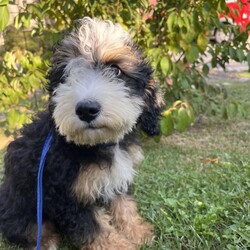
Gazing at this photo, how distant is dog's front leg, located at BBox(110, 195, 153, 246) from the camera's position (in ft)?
11.1

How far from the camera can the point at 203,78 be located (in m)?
5.96

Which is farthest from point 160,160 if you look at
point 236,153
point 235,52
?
point 235,52

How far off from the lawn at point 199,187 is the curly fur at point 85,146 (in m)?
0.29

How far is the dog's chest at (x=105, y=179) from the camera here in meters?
2.96

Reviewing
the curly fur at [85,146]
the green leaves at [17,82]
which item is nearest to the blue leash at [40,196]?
the curly fur at [85,146]

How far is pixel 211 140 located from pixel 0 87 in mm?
2717

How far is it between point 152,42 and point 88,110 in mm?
2679

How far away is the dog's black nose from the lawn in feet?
3.81

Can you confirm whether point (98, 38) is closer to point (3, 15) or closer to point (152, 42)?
point (3, 15)

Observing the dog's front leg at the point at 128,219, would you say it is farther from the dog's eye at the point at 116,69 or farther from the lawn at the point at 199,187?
the dog's eye at the point at 116,69

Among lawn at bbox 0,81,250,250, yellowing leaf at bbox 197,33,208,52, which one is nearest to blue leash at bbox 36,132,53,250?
lawn at bbox 0,81,250,250

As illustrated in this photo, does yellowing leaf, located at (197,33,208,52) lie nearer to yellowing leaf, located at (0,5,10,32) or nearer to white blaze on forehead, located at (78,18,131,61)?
white blaze on forehead, located at (78,18,131,61)

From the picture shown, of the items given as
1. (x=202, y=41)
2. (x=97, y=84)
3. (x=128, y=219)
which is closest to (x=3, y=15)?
(x=97, y=84)

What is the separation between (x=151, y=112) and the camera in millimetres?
3262
